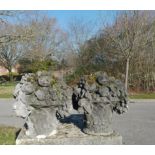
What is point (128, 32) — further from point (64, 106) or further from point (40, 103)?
point (40, 103)

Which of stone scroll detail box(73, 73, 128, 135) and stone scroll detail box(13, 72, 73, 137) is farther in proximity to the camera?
stone scroll detail box(73, 73, 128, 135)

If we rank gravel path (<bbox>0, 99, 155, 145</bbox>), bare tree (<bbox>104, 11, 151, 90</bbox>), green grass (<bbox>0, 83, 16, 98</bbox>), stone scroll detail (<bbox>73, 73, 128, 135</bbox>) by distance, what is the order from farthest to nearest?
green grass (<bbox>0, 83, 16, 98</bbox>) → bare tree (<bbox>104, 11, 151, 90</bbox>) → gravel path (<bbox>0, 99, 155, 145</bbox>) → stone scroll detail (<bbox>73, 73, 128, 135</bbox>)

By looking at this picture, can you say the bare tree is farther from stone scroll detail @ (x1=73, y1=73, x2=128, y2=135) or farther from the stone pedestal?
the stone pedestal

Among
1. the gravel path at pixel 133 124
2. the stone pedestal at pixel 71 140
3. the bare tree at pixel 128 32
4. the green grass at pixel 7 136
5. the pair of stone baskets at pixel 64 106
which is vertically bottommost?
the gravel path at pixel 133 124

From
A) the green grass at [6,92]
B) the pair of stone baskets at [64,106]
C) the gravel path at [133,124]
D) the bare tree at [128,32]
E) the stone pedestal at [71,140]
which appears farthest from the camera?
the green grass at [6,92]

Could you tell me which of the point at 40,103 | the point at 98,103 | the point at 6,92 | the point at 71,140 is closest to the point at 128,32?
the point at 6,92

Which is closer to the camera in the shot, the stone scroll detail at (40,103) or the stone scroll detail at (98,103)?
the stone scroll detail at (40,103)

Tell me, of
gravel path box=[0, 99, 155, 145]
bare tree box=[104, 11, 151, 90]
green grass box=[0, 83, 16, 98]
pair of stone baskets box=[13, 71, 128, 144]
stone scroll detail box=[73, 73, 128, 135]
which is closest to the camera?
pair of stone baskets box=[13, 71, 128, 144]

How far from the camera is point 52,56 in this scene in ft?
98.1

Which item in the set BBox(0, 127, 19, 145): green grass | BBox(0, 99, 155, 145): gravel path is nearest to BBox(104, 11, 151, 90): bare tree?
BBox(0, 99, 155, 145): gravel path

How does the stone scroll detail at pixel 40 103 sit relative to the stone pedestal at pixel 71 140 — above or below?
above

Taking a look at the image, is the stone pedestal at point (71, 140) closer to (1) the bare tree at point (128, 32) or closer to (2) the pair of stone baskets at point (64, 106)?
(2) the pair of stone baskets at point (64, 106)

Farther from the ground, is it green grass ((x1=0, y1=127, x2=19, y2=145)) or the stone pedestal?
the stone pedestal

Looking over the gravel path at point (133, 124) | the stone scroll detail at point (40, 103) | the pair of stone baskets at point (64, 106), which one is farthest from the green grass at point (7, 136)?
the gravel path at point (133, 124)
